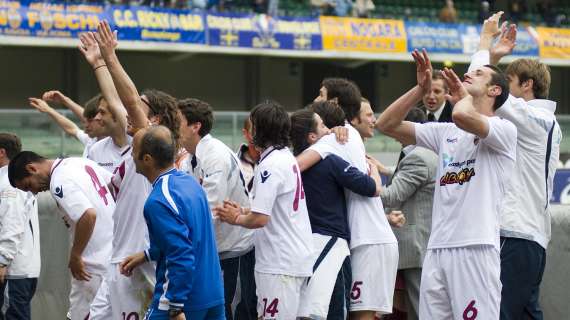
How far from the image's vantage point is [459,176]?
591 centimetres

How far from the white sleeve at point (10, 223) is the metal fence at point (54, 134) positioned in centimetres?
987

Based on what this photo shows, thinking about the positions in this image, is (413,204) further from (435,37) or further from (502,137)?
(435,37)

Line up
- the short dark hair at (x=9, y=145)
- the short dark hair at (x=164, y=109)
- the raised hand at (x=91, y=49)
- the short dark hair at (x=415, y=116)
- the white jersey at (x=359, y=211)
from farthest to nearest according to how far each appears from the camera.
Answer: the short dark hair at (x=9, y=145)
the short dark hair at (x=415, y=116)
the white jersey at (x=359, y=211)
the raised hand at (x=91, y=49)
the short dark hair at (x=164, y=109)

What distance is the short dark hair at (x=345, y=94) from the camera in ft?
23.6

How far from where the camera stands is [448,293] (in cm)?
586

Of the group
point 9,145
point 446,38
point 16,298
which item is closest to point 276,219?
point 16,298

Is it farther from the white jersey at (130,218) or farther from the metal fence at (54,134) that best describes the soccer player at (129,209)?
the metal fence at (54,134)

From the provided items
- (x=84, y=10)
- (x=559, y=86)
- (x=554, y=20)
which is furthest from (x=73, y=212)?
(x=559, y=86)

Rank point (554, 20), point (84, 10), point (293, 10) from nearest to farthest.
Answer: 1. point (84, 10)
2. point (293, 10)
3. point (554, 20)

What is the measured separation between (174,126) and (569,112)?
3223 centimetres

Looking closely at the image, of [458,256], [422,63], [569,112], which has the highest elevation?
[422,63]

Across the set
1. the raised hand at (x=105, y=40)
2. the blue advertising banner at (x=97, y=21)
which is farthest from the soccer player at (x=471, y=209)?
the blue advertising banner at (x=97, y=21)

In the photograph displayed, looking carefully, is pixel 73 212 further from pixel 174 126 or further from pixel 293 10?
pixel 293 10

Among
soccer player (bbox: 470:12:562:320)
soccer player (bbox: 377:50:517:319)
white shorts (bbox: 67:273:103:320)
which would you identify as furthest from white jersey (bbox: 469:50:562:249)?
white shorts (bbox: 67:273:103:320)
